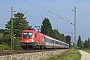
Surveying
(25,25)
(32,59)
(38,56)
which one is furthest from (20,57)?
(25,25)

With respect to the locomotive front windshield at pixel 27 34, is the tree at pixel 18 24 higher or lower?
higher

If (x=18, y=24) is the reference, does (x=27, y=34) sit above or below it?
below

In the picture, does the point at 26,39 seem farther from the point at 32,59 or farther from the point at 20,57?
the point at 20,57

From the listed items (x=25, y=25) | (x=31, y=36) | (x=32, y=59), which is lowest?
(x=32, y=59)

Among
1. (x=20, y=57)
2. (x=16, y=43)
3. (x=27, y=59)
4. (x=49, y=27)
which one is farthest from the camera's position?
(x=49, y=27)

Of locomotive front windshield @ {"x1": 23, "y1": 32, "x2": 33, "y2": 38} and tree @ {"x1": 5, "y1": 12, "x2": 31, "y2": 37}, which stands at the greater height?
tree @ {"x1": 5, "y1": 12, "x2": 31, "y2": 37}

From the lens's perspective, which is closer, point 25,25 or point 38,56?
point 38,56

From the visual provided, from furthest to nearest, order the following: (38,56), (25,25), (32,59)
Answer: (25,25) → (38,56) → (32,59)

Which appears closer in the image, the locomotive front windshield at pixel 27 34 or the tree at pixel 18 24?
the locomotive front windshield at pixel 27 34

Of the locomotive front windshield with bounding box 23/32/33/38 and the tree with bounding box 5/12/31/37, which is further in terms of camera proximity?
the tree with bounding box 5/12/31/37

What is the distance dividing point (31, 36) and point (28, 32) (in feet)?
2.57

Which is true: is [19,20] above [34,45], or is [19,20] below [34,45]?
above

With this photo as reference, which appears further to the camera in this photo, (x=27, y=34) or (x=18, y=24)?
(x=18, y=24)

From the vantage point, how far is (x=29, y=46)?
40.0 m
